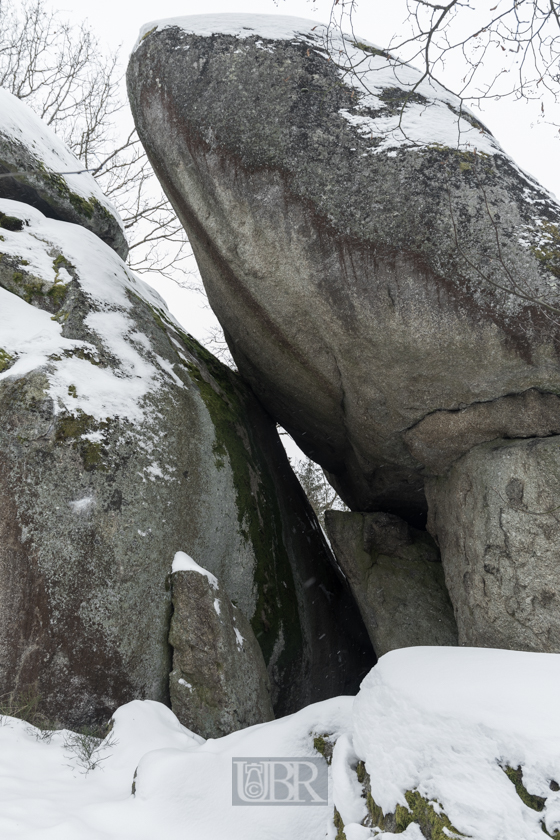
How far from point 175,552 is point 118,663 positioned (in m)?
0.80

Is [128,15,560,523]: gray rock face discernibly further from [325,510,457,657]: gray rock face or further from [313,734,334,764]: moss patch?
[313,734,334,764]: moss patch

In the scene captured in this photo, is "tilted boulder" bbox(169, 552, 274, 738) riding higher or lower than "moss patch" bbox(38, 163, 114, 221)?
lower

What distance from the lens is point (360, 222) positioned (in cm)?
427

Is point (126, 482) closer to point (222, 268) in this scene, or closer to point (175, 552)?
point (175, 552)

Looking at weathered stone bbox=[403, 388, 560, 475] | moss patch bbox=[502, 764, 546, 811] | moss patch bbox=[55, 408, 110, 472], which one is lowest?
moss patch bbox=[55, 408, 110, 472]

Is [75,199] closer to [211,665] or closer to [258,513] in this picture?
[258,513]

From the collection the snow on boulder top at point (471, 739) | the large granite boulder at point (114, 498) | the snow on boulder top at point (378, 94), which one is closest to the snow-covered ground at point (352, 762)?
the snow on boulder top at point (471, 739)

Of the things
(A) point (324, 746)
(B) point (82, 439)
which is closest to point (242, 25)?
(B) point (82, 439)

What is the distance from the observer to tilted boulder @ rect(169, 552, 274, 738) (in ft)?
12.3

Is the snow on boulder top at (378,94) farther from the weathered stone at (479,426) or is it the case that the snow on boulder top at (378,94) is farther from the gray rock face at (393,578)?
the gray rock face at (393,578)

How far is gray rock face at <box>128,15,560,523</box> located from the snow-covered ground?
7.62 ft

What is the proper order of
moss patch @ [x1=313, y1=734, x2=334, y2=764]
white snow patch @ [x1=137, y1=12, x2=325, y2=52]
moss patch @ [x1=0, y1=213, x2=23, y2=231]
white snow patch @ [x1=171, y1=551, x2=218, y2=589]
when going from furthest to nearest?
moss patch @ [x1=0, y1=213, x2=23, y2=231] < white snow patch @ [x1=137, y1=12, x2=325, y2=52] < white snow patch @ [x1=171, y1=551, x2=218, y2=589] < moss patch @ [x1=313, y1=734, x2=334, y2=764]

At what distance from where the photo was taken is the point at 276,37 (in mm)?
4652

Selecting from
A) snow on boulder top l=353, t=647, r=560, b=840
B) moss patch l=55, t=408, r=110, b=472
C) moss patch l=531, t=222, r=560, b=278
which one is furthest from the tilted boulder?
moss patch l=531, t=222, r=560, b=278
